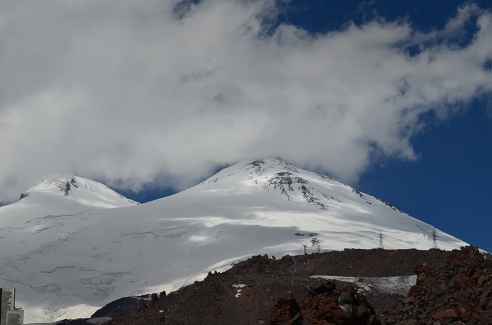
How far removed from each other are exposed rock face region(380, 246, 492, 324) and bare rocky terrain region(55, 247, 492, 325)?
0.03 meters

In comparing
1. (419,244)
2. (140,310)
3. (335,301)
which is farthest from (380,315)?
(419,244)

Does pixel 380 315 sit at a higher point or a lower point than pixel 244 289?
lower

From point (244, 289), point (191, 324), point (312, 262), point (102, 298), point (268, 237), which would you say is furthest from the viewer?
point (268, 237)

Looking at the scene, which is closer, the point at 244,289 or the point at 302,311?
the point at 302,311

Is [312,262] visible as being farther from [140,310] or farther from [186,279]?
[186,279]

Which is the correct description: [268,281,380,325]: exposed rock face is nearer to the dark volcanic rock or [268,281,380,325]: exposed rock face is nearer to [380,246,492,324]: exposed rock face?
the dark volcanic rock

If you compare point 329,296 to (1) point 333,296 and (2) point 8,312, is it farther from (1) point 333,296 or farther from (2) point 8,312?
(2) point 8,312

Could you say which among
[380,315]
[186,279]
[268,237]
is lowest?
[380,315]

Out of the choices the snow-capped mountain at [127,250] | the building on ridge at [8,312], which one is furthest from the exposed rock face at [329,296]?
the snow-capped mountain at [127,250]

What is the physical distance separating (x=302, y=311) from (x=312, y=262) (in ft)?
173

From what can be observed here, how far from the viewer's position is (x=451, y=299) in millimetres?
23266

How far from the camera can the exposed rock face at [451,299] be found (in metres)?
20.9

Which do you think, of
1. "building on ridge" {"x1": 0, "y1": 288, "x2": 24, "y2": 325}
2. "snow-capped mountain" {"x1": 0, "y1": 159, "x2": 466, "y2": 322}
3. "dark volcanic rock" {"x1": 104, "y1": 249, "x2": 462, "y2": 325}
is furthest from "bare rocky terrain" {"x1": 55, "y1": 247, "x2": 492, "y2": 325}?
"snow-capped mountain" {"x1": 0, "y1": 159, "x2": 466, "y2": 322}

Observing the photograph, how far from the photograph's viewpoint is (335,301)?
23891 millimetres
